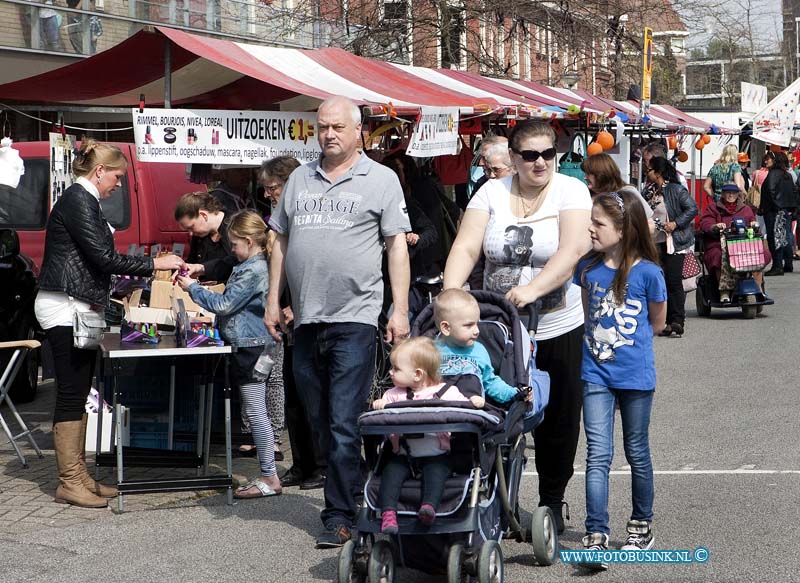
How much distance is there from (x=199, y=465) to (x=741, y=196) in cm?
1004

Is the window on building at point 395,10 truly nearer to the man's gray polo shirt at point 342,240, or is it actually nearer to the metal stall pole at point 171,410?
the metal stall pole at point 171,410

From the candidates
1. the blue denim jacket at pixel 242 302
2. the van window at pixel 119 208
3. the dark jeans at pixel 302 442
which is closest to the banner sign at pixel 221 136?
the blue denim jacket at pixel 242 302

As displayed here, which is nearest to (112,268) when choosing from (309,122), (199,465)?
(199,465)

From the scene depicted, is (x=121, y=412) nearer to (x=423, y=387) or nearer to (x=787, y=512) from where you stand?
(x=423, y=387)

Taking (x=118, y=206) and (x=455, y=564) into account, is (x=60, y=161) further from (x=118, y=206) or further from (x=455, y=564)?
(x=455, y=564)

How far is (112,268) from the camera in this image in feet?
23.7

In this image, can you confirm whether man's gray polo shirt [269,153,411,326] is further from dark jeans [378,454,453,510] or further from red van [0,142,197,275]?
red van [0,142,197,275]

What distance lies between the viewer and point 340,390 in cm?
615

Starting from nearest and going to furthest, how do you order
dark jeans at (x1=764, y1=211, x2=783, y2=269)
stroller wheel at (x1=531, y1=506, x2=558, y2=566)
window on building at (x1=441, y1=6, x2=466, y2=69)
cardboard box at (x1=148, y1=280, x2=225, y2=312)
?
stroller wheel at (x1=531, y1=506, x2=558, y2=566)
cardboard box at (x1=148, y1=280, x2=225, y2=312)
dark jeans at (x1=764, y1=211, x2=783, y2=269)
window on building at (x1=441, y1=6, x2=466, y2=69)

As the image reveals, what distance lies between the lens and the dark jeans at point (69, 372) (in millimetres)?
7227

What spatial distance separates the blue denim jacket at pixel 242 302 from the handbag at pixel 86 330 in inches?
21.7

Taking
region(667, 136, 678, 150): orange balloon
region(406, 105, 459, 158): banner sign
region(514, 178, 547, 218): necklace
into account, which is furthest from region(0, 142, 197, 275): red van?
region(667, 136, 678, 150): orange balloon

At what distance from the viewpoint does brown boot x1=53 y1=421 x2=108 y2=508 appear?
23.9ft

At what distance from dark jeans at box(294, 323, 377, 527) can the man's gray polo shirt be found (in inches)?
3.5
